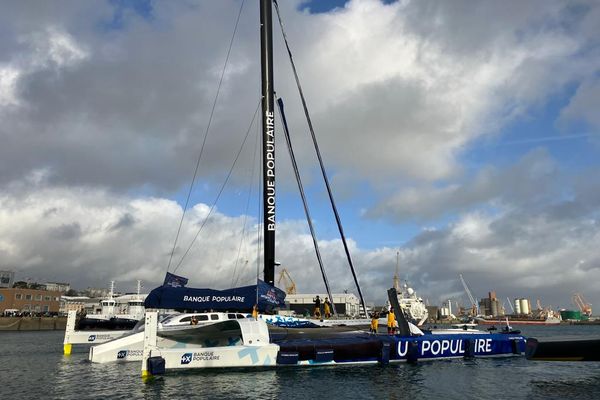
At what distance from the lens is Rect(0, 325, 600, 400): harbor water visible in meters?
16.4

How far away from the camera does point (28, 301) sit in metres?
115

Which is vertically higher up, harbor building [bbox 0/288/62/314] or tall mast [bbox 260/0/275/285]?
tall mast [bbox 260/0/275/285]

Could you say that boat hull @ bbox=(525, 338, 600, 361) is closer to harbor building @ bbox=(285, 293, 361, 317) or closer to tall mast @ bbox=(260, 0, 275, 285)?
tall mast @ bbox=(260, 0, 275, 285)

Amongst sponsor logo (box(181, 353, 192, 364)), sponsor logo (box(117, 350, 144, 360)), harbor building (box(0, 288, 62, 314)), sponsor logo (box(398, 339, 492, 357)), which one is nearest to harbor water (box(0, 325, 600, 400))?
sponsor logo (box(398, 339, 492, 357))

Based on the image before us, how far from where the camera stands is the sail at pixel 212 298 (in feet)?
71.7

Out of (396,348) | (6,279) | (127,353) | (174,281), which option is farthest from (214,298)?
(6,279)

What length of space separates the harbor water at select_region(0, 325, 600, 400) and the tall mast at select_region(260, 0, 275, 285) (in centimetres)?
768

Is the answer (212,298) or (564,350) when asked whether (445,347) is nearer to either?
(564,350)

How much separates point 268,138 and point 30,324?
79.7 metres

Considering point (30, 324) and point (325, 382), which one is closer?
point (325, 382)

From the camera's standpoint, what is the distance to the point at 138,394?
1638 cm

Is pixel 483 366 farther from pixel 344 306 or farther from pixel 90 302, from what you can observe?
pixel 90 302

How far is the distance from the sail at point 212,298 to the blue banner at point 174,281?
736 mm

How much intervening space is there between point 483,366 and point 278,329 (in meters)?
10.7
